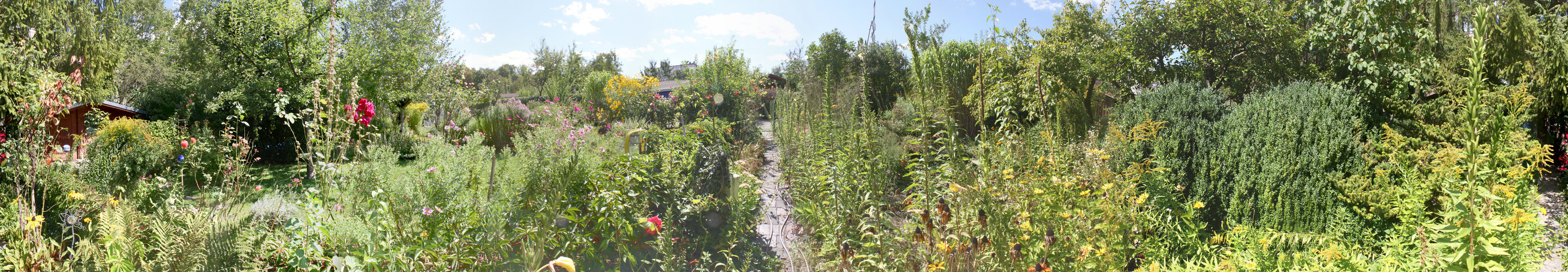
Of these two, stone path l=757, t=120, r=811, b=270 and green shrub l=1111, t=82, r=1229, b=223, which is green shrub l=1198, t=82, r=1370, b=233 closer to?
green shrub l=1111, t=82, r=1229, b=223

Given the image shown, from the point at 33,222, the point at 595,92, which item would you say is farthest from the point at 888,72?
the point at 33,222

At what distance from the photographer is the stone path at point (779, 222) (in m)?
3.17

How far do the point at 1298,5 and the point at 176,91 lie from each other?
44.8 ft

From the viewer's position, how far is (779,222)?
4.00 metres

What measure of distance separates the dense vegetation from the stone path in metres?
0.11

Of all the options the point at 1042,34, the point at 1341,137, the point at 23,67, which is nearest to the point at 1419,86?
the point at 1341,137

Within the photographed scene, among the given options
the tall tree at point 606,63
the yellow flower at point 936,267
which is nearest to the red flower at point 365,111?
the yellow flower at point 936,267

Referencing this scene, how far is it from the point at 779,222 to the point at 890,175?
1.35 m

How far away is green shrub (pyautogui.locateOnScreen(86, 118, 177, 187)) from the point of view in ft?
11.7

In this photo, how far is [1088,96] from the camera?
27.9 ft

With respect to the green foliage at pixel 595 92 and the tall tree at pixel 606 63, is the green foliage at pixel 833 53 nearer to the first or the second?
the green foliage at pixel 595 92

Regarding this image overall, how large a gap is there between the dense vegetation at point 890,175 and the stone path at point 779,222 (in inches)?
4.2

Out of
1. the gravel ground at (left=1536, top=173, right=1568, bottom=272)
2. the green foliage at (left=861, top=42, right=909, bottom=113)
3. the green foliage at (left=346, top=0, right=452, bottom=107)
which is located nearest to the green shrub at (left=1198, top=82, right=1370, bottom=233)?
the gravel ground at (left=1536, top=173, right=1568, bottom=272)

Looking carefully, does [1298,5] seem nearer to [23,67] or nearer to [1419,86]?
[1419,86]
